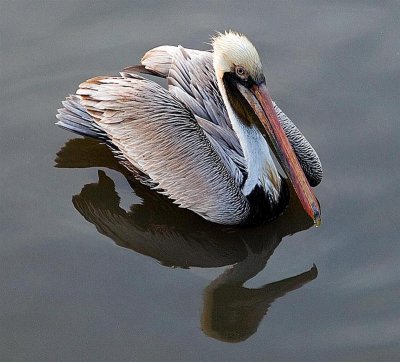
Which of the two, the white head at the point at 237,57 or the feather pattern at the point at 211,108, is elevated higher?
the white head at the point at 237,57

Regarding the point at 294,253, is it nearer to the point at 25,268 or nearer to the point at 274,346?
the point at 274,346

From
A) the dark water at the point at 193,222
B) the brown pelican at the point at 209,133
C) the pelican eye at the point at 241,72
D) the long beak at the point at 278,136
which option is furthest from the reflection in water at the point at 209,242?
the pelican eye at the point at 241,72

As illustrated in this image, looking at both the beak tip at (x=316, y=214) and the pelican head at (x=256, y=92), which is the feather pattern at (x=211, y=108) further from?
the beak tip at (x=316, y=214)

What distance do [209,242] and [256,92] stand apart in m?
0.91

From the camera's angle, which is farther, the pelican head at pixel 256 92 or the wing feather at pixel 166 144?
the wing feather at pixel 166 144

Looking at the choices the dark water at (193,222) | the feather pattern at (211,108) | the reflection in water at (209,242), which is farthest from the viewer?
the feather pattern at (211,108)

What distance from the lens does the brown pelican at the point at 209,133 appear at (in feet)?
18.3

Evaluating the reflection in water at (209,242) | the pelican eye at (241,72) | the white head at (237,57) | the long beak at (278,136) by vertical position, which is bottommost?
the reflection in water at (209,242)

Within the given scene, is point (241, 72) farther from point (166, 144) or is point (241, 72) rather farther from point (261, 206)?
point (261, 206)

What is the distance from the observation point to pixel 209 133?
6.03 meters

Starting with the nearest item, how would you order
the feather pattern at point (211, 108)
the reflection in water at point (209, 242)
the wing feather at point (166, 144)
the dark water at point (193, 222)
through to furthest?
the dark water at point (193, 222)
the reflection in water at point (209, 242)
the wing feather at point (166, 144)
the feather pattern at point (211, 108)

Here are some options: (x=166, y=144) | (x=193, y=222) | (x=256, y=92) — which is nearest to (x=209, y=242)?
(x=193, y=222)

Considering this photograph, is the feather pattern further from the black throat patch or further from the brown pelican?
the black throat patch

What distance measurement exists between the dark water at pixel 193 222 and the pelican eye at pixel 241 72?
0.92 metres
